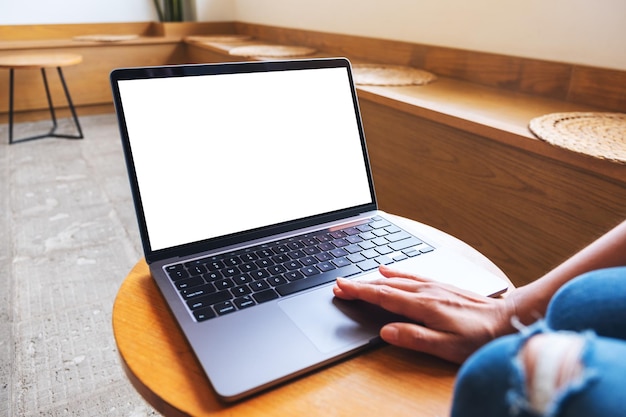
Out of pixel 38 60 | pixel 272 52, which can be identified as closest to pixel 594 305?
pixel 272 52

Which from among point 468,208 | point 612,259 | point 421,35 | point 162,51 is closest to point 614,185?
point 468,208

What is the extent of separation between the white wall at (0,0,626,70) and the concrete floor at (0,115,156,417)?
49.6 inches

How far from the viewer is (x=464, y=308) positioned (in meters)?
0.42

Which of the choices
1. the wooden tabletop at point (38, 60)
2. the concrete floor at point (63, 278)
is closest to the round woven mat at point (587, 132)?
the concrete floor at point (63, 278)

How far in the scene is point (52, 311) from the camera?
126cm

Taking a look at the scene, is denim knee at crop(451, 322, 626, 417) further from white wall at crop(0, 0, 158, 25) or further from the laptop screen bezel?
white wall at crop(0, 0, 158, 25)

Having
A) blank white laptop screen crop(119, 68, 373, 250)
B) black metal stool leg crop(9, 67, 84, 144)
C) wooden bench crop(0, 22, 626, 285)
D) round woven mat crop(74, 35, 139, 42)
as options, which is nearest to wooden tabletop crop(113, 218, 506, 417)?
blank white laptop screen crop(119, 68, 373, 250)

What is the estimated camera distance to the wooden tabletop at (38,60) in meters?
2.42

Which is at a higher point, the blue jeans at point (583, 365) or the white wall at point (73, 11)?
the white wall at point (73, 11)

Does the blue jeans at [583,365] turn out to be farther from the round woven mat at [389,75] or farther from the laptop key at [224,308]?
the round woven mat at [389,75]

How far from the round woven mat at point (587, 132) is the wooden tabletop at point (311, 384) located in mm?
570

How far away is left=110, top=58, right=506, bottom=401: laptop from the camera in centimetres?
42

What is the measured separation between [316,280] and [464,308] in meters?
0.16

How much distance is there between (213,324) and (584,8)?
123cm
